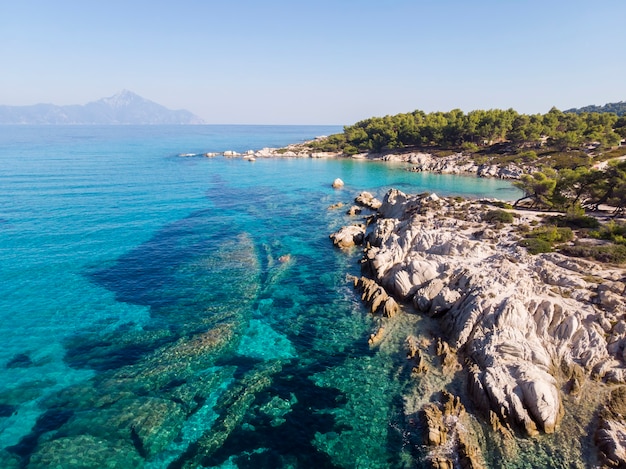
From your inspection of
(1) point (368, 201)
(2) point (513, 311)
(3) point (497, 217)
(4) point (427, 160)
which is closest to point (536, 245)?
(3) point (497, 217)

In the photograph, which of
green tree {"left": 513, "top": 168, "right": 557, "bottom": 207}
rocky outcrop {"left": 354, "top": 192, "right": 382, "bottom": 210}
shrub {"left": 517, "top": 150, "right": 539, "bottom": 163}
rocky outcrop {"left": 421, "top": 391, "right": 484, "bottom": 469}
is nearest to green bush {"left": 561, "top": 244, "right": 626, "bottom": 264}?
green tree {"left": 513, "top": 168, "right": 557, "bottom": 207}

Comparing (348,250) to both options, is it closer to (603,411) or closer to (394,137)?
(603,411)

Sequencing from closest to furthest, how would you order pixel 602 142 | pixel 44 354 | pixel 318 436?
1. pixel 318 436
2. pixel 44 354
3. pixel 602 142

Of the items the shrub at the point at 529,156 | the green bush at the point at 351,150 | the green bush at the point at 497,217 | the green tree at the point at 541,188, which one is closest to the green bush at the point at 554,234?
the green bush at the point at 497,217

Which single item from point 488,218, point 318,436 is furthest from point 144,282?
point 488,218

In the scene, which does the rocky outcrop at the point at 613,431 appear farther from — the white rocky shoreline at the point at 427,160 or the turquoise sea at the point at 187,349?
the white rocky shoreline at the point at 427,160

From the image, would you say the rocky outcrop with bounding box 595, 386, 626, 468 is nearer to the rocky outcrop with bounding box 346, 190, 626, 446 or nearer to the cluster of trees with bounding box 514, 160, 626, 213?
the rocky outcrop with bounding box 346, 190, 626, 446
